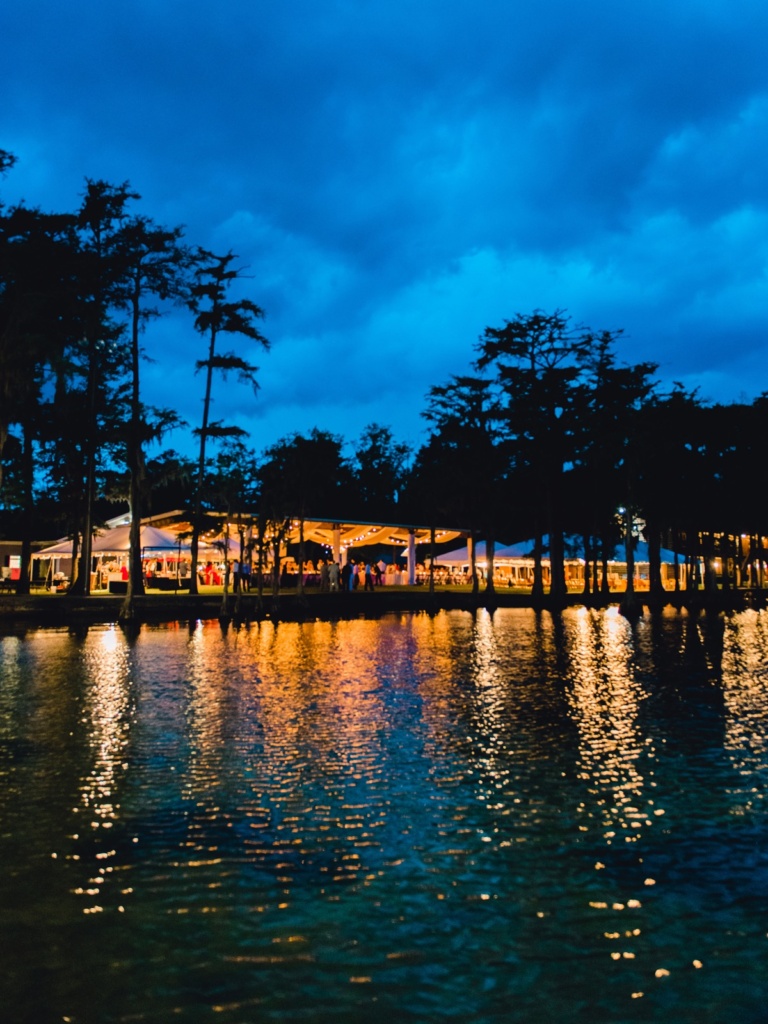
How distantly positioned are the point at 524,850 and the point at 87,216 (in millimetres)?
37973

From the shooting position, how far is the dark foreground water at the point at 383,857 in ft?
15.6

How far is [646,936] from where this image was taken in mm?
5414

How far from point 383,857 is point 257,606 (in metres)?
32.4

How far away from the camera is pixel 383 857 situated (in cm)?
689

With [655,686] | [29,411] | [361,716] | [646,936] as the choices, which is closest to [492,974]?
[646,936]

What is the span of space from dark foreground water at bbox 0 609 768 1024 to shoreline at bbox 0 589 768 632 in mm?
22470

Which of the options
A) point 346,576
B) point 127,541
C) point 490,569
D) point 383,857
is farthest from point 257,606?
point 383,857

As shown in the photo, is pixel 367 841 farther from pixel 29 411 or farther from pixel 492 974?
pixel 29 411

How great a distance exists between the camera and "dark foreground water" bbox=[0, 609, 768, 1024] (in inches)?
188

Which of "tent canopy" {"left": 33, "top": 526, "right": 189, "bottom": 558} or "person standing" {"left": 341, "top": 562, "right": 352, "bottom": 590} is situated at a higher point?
"tent canopy" {"left": 33, "top": 526, "right": 189, "bottom": 558}

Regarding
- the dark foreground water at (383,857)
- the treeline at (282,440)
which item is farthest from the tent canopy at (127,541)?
the dark foreground water at (383,857)

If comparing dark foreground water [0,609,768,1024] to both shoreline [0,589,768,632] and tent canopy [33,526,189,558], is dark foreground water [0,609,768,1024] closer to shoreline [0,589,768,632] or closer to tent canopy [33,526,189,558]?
shoreline [0,589,768,632]

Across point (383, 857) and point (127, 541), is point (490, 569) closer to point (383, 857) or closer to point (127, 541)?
point (127, 541)

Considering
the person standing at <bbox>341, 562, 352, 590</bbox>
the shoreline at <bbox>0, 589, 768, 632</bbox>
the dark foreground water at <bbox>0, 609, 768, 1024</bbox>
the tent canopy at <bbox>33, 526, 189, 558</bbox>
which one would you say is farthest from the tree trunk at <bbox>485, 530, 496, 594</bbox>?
the dark foreground water at <bbox>0, 609, 768, 1024</bbox>
